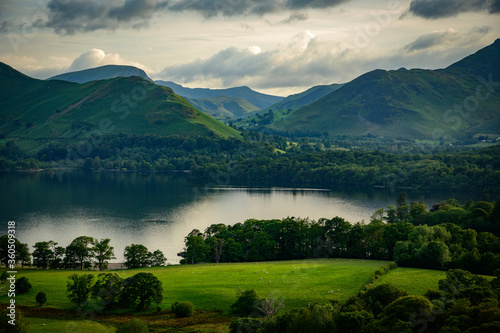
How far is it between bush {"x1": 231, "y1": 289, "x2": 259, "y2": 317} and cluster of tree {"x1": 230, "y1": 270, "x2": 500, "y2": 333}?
153 inches

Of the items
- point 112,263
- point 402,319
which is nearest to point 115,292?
point 112,263

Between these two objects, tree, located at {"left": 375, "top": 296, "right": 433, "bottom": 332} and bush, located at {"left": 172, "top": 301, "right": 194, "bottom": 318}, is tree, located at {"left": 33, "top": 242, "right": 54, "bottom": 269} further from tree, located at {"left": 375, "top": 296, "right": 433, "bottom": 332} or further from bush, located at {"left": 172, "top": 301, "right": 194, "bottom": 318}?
tree, located at {"left": 375, "top": 296, "right": 433, "bottom": 332}

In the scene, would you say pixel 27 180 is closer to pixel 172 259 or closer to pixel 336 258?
pixel 172 259

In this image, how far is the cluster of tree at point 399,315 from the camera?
29.6 metres

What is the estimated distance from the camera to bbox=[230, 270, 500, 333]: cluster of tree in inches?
1166

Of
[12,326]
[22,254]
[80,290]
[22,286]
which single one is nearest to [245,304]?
[80,290]

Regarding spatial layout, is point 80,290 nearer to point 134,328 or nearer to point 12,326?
point 12,326

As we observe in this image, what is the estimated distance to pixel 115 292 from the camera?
1735 inches

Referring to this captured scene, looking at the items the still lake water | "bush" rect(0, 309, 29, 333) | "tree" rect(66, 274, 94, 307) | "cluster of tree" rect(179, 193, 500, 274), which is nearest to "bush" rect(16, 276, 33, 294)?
"tree" rect(66, 274, 94, 307)

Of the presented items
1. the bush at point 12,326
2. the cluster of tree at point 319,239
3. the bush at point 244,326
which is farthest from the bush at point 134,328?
the cluster of tree at point 319,239

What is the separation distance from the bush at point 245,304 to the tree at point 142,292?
7916 millimetres

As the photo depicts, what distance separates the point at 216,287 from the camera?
156 feet

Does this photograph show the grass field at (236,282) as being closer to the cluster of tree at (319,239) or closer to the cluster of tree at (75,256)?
the cluster of tree at (75,256)

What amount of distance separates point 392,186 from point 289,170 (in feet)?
155
